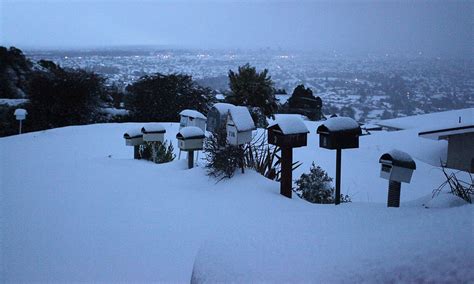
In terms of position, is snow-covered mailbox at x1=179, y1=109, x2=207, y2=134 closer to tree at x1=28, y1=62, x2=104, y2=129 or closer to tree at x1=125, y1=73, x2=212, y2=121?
tree at x1=125, y1=73, x2=212, y2=121

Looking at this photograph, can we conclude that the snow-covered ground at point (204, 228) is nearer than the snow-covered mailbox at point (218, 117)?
Yes

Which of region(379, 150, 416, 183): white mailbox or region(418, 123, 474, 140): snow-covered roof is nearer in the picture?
region(379, 150, 416, 183): white mailbox

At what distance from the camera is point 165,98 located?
15.4 meters

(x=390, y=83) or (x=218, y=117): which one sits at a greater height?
(x=390, y=83)

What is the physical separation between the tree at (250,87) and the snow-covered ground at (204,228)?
4.71 meters

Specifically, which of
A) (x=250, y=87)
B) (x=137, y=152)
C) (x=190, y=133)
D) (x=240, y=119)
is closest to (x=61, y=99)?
(x=250, y=87)

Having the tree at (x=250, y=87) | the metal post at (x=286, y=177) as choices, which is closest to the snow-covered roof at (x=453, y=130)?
the metal post at (x=286, y=177)

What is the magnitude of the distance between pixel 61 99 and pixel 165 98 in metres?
3.70

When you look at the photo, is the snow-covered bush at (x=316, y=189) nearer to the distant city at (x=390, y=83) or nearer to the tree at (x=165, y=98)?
the distant city at (x=390, y=83)

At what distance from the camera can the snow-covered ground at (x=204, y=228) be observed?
156cm

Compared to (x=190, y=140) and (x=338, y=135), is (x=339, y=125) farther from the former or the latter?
(x=190, y=140)

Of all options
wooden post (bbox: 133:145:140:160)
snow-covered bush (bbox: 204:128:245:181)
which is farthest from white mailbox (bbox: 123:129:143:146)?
snow-covered bush (bbox: 204:128:245:181)

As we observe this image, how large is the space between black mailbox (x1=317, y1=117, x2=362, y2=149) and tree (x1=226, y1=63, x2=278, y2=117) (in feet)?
24.4

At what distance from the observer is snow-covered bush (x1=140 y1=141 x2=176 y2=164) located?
279 inches
